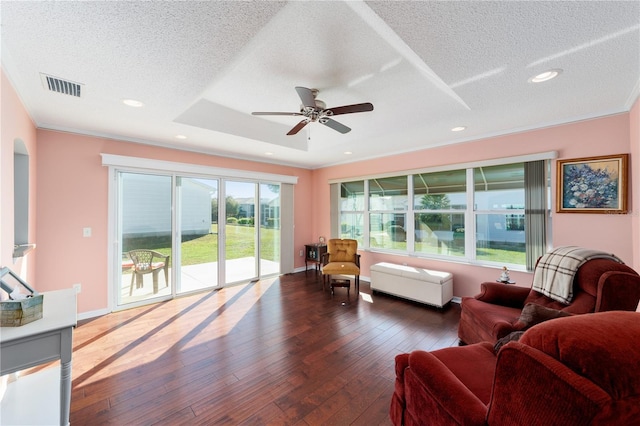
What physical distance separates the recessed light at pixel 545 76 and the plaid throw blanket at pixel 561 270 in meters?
1.49

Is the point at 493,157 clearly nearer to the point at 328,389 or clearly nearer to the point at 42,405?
the point at 328,389

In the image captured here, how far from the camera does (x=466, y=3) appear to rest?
1.28 m

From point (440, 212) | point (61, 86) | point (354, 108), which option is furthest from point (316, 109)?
point (440, 212)

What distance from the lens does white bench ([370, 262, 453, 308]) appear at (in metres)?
3.60

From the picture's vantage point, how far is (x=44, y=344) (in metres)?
1.35

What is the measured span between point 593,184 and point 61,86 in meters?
5.45

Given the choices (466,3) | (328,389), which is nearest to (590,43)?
(466,3)

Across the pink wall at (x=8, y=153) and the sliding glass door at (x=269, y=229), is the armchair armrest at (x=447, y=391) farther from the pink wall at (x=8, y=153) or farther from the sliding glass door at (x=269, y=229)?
the sliding glass door at (x=269, y=229)

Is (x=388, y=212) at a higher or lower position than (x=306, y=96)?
lower

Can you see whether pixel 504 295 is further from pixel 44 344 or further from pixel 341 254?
pixel 44 344

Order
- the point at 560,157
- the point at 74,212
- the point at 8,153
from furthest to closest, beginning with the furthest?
the point at 74,212 < the point at 560,157 < the point at 8,153

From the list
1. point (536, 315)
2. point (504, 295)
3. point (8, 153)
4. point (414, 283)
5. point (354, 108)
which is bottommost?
point (414, 283)

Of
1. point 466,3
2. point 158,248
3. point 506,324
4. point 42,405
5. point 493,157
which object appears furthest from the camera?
point 158,248

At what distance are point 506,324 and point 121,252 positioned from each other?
4697mm
